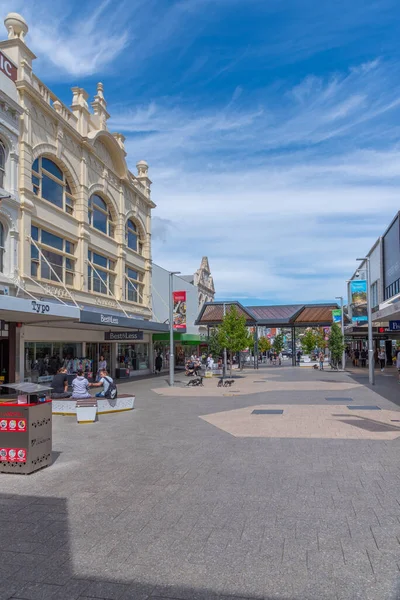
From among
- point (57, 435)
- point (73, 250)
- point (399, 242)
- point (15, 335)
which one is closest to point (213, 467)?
point (57, 435)

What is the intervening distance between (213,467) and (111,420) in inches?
255

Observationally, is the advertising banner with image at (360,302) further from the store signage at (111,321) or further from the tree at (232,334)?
the store signage at (111,321)

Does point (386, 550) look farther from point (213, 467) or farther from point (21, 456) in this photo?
point (21, 456)

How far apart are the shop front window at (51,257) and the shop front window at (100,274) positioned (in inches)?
80.4

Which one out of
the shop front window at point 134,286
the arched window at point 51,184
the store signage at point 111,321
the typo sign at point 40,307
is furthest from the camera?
the shop front window at point 134,286

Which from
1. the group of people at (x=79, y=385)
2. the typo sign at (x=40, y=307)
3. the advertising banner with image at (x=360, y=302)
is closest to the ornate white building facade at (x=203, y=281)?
the advertising banner with image at (x=360, y=302)

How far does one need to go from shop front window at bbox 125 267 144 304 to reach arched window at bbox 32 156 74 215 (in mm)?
8916

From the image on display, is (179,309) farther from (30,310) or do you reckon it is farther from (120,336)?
(30,310)

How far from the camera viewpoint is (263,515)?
6.36 meters

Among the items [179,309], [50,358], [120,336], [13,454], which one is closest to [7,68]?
[50,358]

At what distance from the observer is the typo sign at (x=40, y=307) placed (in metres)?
17.2

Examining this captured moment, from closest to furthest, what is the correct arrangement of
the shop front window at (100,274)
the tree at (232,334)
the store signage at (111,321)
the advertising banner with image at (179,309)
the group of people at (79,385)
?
1. the group of people at (79,385)
2. the store signage at (111,321)
3. the shop front window at (100,274)
4. the advertising banner with image at (179,309)
5. the tree at (232,334)

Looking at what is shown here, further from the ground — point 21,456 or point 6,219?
point 6,219

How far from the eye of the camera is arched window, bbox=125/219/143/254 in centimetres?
3538
